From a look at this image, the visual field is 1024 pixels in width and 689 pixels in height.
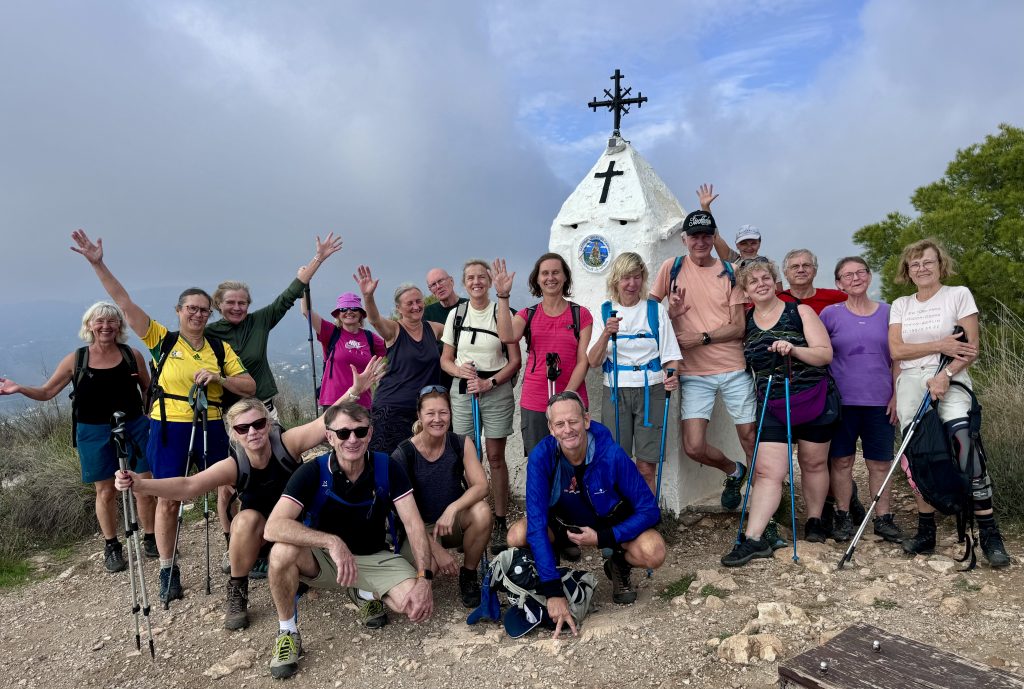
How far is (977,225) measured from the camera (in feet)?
60.1

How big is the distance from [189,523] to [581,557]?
14.8 feet

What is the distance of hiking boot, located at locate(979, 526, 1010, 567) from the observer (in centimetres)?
470

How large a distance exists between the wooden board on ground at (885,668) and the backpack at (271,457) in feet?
10.8

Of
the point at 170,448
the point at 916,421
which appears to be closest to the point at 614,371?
the point at 916,421

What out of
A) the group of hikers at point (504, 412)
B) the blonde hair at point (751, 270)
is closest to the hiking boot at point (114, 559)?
the group of hikers at point (504, 412)

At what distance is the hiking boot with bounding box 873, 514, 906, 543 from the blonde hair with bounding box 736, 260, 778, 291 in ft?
6.90

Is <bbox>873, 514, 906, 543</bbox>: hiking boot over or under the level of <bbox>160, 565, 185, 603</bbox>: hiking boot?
over

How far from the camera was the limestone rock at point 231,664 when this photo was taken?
4.30m

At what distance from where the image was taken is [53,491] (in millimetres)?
7543

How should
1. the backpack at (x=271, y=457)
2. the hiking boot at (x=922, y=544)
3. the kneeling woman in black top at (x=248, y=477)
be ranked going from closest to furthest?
the kneeling woman in black top at (x=248, y=477) < the backpack at (x=271, y=457) < the hiking boot at (x=922, y=544)

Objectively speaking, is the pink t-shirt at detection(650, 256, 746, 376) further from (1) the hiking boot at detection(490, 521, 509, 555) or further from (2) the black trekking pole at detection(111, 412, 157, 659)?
(2) the black trekking pole at detection(111, 412, 157, 659)

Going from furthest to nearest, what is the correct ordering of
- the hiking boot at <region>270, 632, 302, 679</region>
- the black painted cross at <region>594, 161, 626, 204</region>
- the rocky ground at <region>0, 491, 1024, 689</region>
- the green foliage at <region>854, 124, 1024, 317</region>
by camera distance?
the green foliage at <region>854, 124, 1024, 317</region> → the black painted cross at <region>594, 161, 626, 204</region> → the hiking boot at <region>270, 632, 302, 679</region> → the rocky ground at <region>0, 491, 1024, 689</region>

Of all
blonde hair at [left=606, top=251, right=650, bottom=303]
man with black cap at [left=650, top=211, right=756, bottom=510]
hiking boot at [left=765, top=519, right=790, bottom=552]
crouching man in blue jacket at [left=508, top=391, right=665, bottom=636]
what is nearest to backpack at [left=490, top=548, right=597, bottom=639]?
crouching man in blue jacket at [left=508, top=391, right=665, bottom=636]

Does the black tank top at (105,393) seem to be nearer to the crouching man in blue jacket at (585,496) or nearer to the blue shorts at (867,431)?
the crouching man in blue jacket at (585,496)
